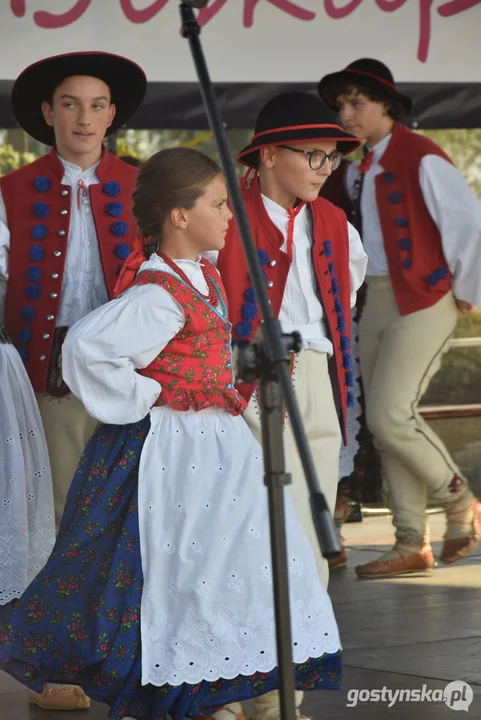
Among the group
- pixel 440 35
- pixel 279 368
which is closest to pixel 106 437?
pixel 279 368

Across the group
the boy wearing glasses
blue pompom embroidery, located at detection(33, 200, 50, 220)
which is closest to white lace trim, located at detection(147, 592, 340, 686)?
the boy wearing glasses

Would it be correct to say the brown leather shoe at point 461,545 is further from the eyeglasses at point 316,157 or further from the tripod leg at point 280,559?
the tripod leg at point 280,559

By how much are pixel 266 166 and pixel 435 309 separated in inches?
61.4

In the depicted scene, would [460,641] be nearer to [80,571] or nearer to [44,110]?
[80,571]

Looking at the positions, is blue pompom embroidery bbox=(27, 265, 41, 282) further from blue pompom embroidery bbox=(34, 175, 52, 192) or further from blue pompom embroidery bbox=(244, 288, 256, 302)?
blue pompom embroidery bbox=(244, 288, 256, 302)

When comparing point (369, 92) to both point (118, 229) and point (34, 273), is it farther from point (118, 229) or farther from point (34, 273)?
point (34, 273)

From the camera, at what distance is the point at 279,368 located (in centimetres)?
211

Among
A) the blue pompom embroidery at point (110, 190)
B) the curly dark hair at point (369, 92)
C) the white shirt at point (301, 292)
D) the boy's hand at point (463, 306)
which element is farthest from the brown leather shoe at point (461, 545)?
the blue pompom embroidery at point (110, 190)

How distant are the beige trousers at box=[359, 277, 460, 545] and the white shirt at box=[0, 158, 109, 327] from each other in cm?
156

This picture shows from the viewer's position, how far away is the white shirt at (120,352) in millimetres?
3162

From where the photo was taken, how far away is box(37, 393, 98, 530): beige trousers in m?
4.04

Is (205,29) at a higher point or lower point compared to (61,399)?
higher

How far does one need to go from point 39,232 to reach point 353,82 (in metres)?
1.76

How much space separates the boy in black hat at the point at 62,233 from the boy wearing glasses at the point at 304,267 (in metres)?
0.46
